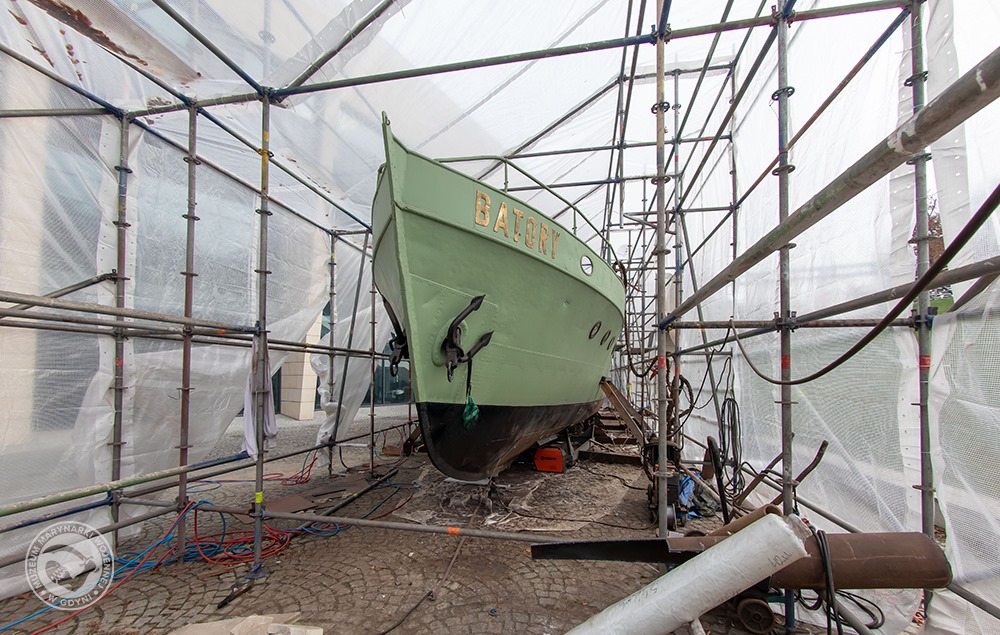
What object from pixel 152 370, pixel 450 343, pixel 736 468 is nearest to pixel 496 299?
pixel 450 343

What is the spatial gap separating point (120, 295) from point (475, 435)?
299 cm

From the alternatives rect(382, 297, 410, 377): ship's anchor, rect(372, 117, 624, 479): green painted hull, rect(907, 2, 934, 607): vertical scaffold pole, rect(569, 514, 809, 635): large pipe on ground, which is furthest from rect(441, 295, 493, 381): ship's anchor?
rect(907, 2, 934, 607): vertical scaffold pole

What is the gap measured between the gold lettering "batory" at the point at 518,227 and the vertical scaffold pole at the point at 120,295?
9.29 ft

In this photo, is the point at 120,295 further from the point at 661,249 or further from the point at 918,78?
the point at 918,78

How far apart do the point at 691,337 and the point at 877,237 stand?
16.6 feet

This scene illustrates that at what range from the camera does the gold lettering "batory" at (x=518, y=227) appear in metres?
2.96

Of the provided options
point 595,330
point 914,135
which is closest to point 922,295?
point 914,135

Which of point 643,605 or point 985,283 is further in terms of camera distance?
point 985,283

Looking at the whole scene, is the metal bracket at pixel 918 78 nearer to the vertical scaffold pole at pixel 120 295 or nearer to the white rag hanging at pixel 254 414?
the white rag hanging at pixel 254 414

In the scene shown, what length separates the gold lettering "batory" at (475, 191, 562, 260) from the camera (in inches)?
116

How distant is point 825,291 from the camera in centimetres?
299

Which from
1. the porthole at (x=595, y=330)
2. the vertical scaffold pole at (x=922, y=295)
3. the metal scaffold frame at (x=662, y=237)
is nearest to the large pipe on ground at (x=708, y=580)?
the metal scaffold frame at (x=662, y=237)

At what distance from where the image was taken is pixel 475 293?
9.75 feet

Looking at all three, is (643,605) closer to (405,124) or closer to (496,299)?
(496,299)
